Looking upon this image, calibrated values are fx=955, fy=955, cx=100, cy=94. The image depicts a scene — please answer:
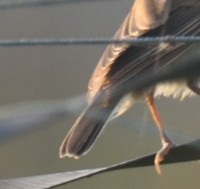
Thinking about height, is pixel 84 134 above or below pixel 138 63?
below

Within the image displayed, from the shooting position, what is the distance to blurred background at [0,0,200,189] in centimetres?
454

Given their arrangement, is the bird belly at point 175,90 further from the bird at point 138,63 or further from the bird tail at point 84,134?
the bird tail at point 84,134

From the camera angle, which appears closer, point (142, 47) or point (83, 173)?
point (83, 173)

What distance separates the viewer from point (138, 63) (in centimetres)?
254

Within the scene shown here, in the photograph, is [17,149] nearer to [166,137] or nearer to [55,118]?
[166,137]

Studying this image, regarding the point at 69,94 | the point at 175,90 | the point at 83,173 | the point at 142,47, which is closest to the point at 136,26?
the point at 142,47

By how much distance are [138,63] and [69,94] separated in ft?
6.59

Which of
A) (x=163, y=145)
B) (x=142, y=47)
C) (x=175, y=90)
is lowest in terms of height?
(x=163, y=145)

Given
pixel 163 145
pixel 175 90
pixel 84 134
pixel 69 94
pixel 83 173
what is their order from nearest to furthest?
pixel 83 173 < pixel 84 134 < pixel 163 145 < pixel 175 90 < pixel 69 94

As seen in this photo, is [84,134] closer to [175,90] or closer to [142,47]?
[142,47]

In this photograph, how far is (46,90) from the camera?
465cm

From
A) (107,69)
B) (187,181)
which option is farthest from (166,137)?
(187,181)

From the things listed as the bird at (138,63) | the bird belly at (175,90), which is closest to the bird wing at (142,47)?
the bird at (138,63)

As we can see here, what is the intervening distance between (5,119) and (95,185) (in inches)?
134
